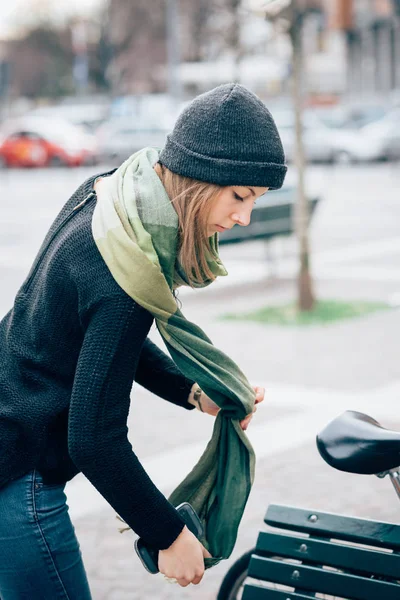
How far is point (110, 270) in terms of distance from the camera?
72.7 inches

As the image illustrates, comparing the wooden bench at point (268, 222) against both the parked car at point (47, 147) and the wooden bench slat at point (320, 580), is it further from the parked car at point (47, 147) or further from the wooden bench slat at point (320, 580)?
the parked car at point (47, 147)

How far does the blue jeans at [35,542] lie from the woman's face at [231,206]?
63 cm

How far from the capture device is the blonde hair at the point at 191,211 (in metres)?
1.92

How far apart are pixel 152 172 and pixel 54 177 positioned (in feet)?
81.2

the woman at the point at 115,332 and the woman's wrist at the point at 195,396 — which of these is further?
the woman's wrist at the point at 195,396

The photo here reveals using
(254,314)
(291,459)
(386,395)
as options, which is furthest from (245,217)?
(254,314)

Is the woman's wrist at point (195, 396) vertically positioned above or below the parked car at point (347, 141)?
above

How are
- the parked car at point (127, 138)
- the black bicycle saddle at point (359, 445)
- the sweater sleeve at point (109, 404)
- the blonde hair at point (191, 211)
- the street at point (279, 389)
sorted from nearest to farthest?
the sweater sleeve at point (109, 404) < the blonde hair at point (191, 211) < the black bicycle saddle at point (359, 445) < the street at point (279, 389) < the parked car at point (127, 138)

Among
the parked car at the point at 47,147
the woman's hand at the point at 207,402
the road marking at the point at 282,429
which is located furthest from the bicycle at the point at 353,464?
the parked car at the point at 47,147

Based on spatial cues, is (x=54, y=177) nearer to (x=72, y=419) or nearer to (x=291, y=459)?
(x=291, y=459)

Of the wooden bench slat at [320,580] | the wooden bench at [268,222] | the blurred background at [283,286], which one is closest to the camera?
the wooden bench slat at [320,580]

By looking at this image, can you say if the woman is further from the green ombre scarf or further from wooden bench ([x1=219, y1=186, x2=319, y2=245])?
wooden bench ([x1=219, y1=186, x2=319, y2=245])

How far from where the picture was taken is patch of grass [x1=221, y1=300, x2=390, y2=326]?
8422 mm

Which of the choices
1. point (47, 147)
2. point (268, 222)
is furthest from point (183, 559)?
point (47, 147)
